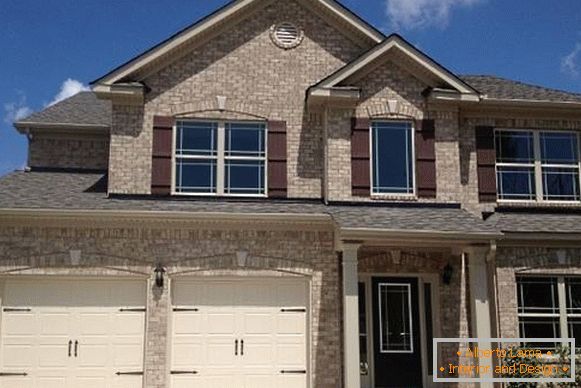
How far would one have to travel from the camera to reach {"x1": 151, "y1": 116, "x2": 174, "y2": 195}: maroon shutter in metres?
14.9

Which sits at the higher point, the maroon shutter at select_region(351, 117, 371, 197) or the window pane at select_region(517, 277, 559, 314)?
the maroon shutter at select_region(351, 117, 371, 197)

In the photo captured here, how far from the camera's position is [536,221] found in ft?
49.8

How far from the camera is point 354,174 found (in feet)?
49.5

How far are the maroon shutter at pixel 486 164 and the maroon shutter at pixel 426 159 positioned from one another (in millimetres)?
1171

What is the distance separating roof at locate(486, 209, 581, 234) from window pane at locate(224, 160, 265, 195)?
16.1 feet

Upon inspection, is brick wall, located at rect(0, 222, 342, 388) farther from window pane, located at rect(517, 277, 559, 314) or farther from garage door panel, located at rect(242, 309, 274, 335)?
window pane, located at rect(517, 277, 559, 314)

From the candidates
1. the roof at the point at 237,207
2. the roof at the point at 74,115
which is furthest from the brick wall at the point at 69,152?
the roof at the point at 237,207

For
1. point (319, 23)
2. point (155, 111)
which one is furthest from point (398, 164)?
point (155, 111)

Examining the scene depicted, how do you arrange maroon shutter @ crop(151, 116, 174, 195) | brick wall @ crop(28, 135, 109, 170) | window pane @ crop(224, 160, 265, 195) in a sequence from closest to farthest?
maroon shutter @ crop(151, 116, 174, 195) < window pane @ crop(224, 160, 265, 195) < brick wall @ crop(28, 135, 109, 170)

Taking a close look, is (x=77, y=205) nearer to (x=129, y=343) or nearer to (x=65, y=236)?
(x=65, y=236)

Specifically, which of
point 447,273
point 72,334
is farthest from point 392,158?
point 72,334

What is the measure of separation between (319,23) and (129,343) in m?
8.14

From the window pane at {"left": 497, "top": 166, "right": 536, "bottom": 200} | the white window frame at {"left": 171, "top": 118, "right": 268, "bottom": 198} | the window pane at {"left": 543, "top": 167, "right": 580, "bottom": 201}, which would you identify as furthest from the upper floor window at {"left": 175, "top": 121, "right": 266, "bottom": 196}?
the window pane at {"left": 543, "top": 167, "right": 580, "bottom": 201}

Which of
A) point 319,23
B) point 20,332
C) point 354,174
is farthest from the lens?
point 319,23
